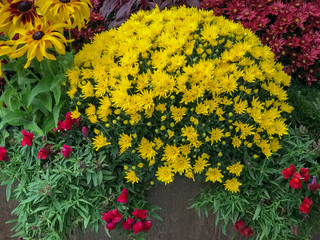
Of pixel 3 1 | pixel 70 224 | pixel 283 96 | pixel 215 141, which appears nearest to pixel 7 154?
pixel 70 224

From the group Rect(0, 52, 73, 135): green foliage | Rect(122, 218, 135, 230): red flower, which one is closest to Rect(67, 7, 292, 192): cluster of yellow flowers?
Rect(0, 52, 73, 135): green foliage

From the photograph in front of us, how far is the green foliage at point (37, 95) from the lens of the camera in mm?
2080

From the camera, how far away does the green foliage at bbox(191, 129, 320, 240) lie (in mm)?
1907

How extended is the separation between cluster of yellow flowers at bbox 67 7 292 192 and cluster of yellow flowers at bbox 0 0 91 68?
0.32m

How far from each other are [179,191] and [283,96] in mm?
828

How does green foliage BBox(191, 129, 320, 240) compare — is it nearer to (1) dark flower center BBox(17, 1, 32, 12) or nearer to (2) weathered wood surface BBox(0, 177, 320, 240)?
(2) weathered wood surface BBox(0, 177, 320, 240)

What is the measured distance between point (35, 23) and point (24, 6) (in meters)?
0.10

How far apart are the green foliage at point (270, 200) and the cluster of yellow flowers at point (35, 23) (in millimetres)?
1151

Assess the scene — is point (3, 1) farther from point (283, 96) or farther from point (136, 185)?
point (283, 96)

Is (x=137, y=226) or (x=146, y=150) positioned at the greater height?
(x=146, y=150)

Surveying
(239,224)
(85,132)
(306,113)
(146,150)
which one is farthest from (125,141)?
(306,113)

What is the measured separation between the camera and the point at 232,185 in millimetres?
1940

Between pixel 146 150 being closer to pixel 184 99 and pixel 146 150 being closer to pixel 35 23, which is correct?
pixel 184 99

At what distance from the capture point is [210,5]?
2.76m
